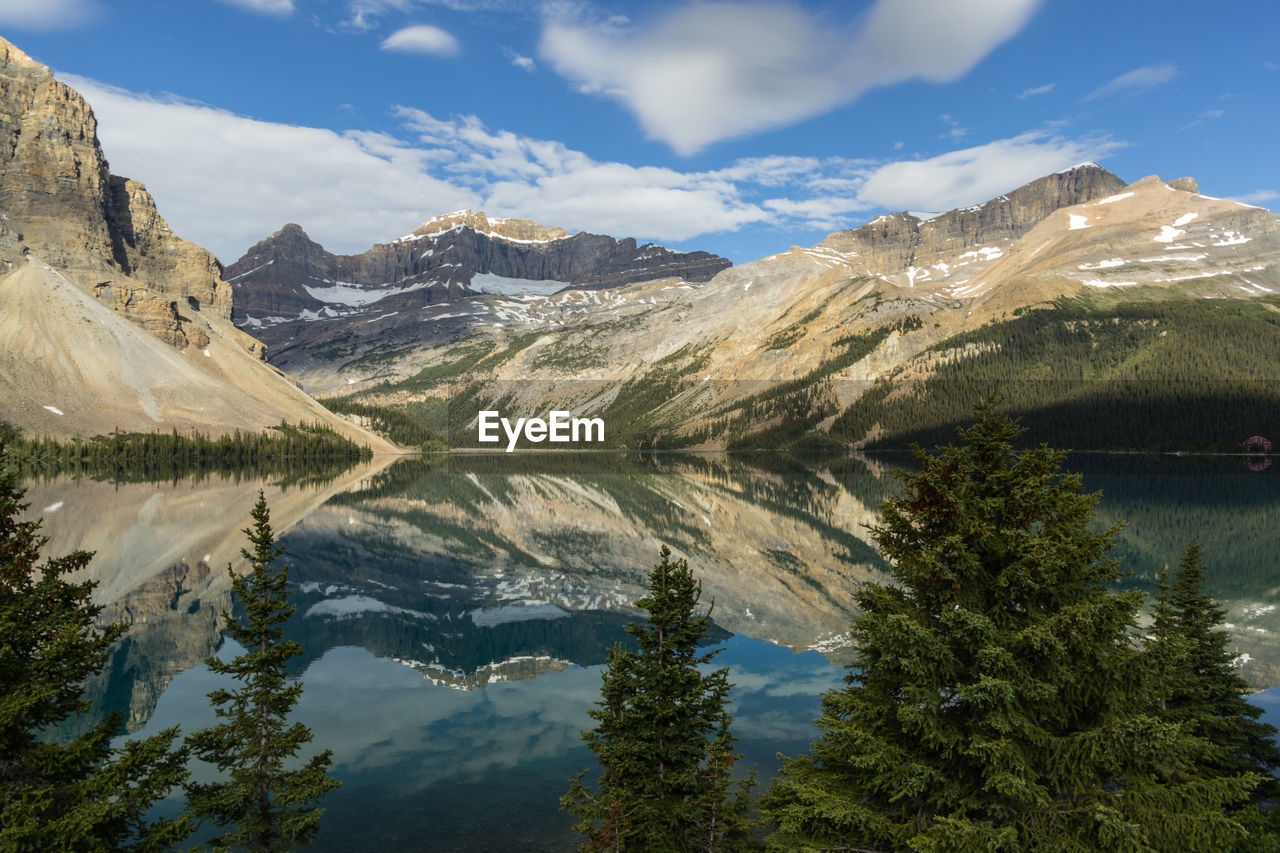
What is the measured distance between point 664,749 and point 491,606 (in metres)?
31.9

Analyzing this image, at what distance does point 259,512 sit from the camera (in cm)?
1509

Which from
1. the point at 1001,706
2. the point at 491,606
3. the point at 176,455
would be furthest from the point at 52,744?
the point at 176,455

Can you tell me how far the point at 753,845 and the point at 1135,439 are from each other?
202876mm

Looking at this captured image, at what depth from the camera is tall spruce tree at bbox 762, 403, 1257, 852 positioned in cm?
891

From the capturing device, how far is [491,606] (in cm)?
4247

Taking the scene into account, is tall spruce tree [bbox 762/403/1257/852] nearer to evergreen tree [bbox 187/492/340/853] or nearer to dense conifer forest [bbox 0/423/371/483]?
evergreen tree [bbox 187/492/340/853]

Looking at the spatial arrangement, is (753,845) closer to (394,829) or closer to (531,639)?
(394,829)

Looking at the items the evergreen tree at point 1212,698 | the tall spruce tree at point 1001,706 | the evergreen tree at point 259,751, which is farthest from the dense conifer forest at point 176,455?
the evergreen tree at point 1212,698

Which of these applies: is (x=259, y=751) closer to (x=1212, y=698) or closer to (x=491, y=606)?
(x=1212, y=698)

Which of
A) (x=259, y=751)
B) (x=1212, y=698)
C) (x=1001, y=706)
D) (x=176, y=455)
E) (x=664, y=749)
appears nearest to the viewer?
(x=1001, y=706)

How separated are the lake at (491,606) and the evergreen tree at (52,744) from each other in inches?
271

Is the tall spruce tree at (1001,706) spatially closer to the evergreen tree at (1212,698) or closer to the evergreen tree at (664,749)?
the evergreen tree at (664,749)

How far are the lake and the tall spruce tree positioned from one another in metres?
8.91

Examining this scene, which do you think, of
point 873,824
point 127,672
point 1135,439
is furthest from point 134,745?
point 1135,439
